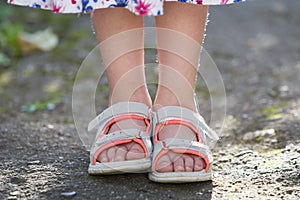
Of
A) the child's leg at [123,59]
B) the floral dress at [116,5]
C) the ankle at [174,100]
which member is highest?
the floral dress at [116,5]

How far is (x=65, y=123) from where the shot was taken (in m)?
2.18

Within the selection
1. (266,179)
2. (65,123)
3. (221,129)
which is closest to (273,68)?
(221,129)

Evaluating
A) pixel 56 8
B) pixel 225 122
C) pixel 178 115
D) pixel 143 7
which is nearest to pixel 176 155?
pixel 178 115

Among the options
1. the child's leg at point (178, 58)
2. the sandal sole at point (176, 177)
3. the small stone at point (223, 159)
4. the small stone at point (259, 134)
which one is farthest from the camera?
the small stone at point (259, 134)

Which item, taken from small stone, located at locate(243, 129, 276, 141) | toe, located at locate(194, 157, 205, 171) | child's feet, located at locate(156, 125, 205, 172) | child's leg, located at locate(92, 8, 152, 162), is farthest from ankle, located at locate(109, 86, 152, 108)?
small stone, located at locate(243, 129, 276, 141)

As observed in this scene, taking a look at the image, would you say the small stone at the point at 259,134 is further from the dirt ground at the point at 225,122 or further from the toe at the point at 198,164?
the toe at the point at 198,164

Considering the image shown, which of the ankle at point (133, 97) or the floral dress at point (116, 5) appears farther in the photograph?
the ankle at point (133, 97)

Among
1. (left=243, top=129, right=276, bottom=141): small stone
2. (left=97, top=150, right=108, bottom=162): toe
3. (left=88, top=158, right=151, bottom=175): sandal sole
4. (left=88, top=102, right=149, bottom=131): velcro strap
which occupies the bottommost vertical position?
(left=88, top=158, right=151, bottom=175): sandal sole

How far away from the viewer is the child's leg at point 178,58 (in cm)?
146

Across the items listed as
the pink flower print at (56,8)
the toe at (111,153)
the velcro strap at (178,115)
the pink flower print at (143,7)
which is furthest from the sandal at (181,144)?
the pink flower print at (56,8)

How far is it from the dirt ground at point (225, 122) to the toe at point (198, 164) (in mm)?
44

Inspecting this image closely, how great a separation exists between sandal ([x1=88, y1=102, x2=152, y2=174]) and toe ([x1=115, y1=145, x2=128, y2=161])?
0.01m

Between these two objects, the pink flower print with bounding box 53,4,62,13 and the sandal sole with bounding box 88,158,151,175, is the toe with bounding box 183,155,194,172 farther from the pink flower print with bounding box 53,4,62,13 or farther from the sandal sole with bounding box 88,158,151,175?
the pink flower print with bounding box 53,4,62,13

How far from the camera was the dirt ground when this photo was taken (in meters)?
1.38
